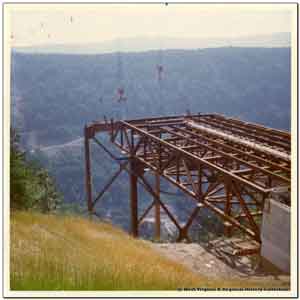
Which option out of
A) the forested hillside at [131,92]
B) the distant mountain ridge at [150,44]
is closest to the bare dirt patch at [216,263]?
the distant mountain ridge at [150,44]

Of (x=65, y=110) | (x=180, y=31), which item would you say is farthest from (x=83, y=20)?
(x=65, y=110)

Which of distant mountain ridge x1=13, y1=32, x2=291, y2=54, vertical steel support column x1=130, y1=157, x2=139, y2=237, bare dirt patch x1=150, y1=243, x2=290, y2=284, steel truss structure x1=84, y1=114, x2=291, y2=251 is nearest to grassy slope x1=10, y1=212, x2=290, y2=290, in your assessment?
bare dirt patch x1=150, y1=243, x2=290, y2=284

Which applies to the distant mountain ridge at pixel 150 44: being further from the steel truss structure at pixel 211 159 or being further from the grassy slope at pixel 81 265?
the grassy slope at pixel 81 265

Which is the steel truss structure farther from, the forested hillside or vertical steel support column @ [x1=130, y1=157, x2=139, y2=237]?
the forested hillside

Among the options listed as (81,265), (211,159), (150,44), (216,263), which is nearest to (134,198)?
(211,159)

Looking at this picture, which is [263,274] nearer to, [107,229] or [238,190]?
[238,190]
